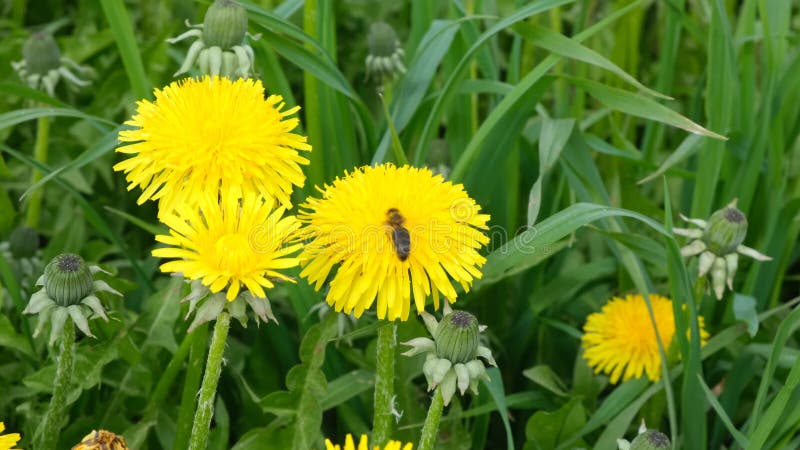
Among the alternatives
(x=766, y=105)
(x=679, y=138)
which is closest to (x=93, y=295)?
(x=766, y=105)

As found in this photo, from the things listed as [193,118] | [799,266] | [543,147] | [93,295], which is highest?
[193,118]

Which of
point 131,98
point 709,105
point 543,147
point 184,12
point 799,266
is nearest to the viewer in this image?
point 543,147

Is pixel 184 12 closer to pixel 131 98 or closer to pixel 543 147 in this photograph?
pixel 131 98

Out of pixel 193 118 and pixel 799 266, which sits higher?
pixel 193 118

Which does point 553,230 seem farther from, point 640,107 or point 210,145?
point 210,145

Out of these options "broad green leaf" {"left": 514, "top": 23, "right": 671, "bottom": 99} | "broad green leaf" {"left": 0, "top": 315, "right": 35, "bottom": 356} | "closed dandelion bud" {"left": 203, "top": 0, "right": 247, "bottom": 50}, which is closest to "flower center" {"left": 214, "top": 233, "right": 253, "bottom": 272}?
"closed dandelion bud" {"left": 203, "top": 0, "right": 247, "bottom": 50}

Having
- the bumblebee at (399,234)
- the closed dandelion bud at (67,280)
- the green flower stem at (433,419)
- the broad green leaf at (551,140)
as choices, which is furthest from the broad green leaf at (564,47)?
the closed dandelion bud at (67,280)

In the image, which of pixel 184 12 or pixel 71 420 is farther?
pixel 184 12

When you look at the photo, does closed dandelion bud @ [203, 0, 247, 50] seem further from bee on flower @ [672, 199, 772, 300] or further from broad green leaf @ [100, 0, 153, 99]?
bee on flower @ [672, 199, 772, 300]
